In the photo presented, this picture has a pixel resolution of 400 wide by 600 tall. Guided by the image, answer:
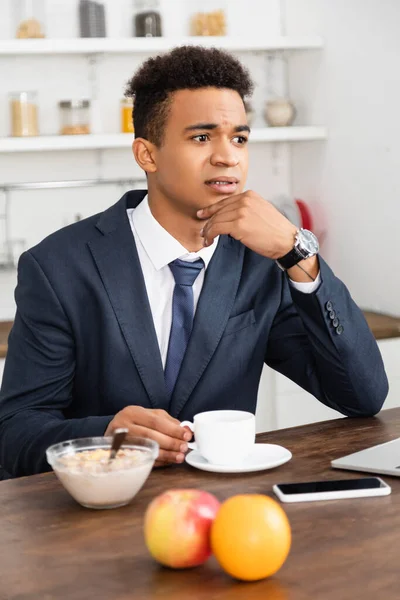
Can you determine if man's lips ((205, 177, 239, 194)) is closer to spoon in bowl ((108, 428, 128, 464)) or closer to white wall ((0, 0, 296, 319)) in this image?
spoon in bowl ((108, 428, 128, 464))

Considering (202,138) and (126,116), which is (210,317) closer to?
(202,138)

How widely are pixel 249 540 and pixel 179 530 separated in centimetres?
8

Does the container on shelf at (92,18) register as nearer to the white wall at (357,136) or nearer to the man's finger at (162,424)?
the white wall at (357,136)

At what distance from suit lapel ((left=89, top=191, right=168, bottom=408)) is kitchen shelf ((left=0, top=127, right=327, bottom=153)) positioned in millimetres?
1541

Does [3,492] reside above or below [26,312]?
below

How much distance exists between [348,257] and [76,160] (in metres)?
1.11

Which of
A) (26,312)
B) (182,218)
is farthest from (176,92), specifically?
(26,312)

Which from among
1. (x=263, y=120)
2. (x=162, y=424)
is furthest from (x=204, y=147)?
(x=263, y=120)

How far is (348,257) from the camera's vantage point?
11.7 ft

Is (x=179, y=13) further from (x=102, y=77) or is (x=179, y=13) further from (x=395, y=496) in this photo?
(x=395, y=496)

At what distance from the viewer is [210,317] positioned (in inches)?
73.7

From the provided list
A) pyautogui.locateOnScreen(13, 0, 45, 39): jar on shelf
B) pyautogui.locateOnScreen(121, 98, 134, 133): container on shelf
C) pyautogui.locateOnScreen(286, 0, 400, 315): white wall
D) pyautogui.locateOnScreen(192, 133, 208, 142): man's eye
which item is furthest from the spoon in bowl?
pyautogui.locateOnScreen(13, 0, 45, 39): jar on shelf

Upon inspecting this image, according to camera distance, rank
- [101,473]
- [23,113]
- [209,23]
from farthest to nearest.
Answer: [209,23]
[23,113]
[101,473]

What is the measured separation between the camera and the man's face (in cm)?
186
